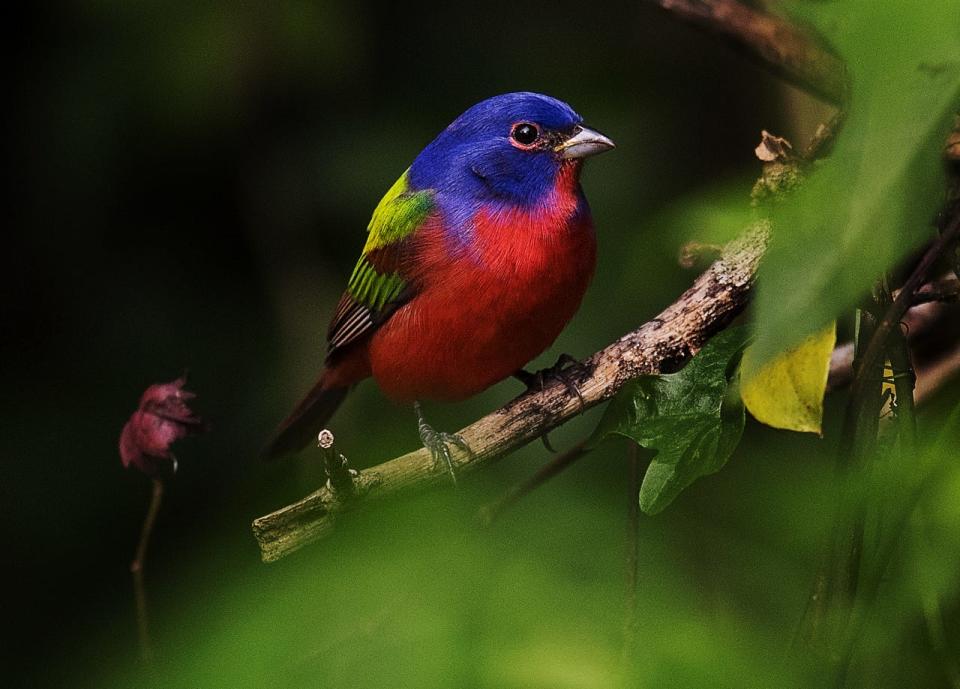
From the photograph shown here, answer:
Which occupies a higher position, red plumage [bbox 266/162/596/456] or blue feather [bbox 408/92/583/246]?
blue feather [bbox 408/92/583/246]

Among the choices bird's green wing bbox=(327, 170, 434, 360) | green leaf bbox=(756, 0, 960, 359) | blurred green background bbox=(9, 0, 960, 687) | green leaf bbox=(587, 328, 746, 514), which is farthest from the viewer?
blurred green background bbox=(9, 0, 960, 687)

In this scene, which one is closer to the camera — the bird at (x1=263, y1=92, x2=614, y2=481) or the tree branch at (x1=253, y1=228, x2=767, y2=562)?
the tree branch at (x1=253, y1=228, x2=767, y2=562)

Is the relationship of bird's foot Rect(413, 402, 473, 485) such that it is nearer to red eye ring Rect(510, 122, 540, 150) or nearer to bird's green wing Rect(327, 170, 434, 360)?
bird's green wing Rect(327, 170, 434, 360)

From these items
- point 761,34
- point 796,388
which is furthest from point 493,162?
point 796,388

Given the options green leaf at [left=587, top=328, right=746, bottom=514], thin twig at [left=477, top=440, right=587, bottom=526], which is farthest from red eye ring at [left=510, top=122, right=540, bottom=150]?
green leaf at [left=587, top=328, right=746, bottom=514]

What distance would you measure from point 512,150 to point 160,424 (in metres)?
1.37

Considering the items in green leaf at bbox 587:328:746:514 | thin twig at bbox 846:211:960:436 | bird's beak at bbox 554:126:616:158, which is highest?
thin twig at bbox 846:211:960:436

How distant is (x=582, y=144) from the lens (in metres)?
3.44

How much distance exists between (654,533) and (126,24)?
3503 mm

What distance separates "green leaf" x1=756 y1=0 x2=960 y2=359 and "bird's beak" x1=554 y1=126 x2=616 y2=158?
2456 millimetres

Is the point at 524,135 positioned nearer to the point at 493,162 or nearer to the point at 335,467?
the point at 493,162

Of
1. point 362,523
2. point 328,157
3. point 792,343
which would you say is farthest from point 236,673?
point 328,157

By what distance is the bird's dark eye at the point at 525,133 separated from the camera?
11.5 ft

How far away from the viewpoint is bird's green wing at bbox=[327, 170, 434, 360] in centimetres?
356
